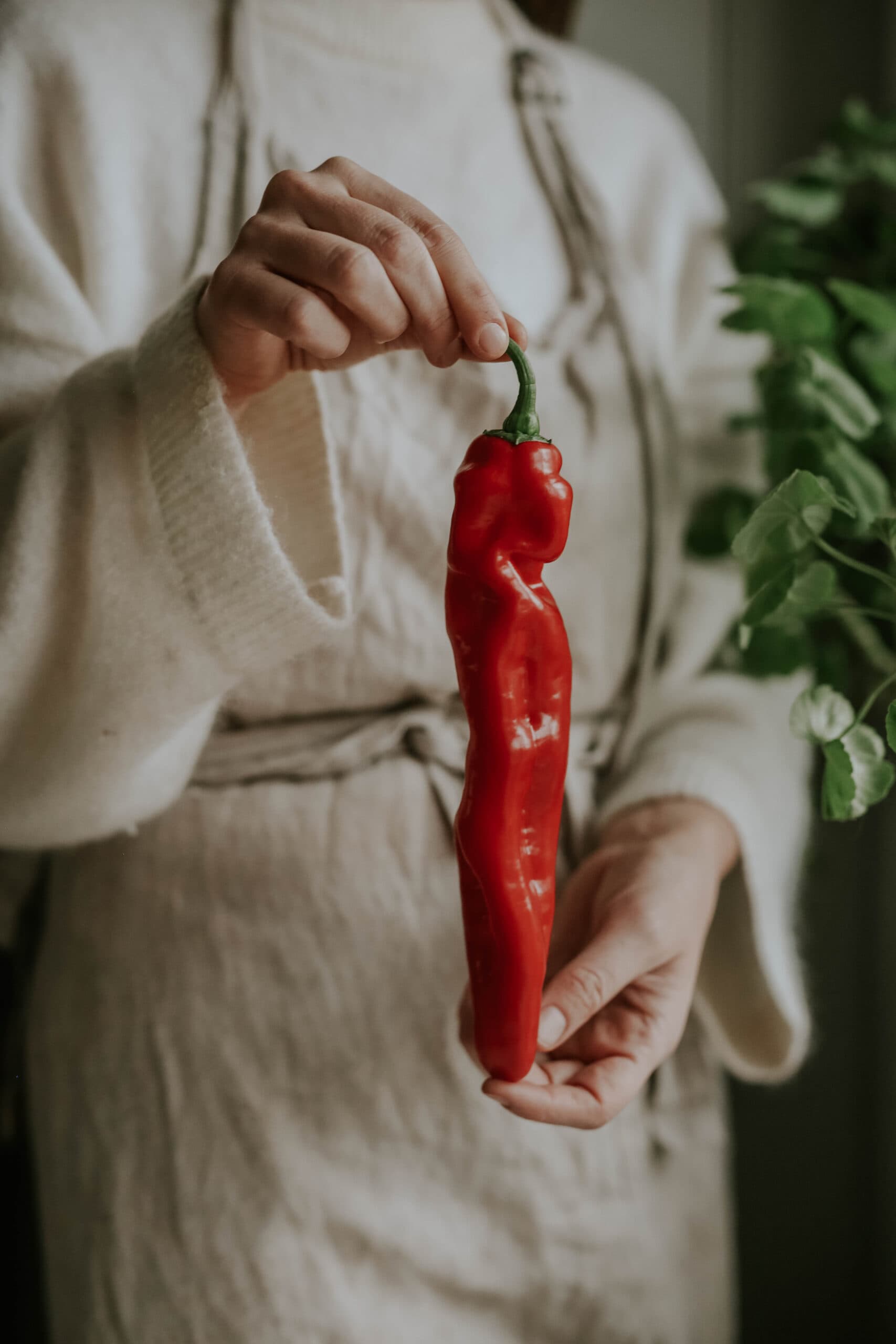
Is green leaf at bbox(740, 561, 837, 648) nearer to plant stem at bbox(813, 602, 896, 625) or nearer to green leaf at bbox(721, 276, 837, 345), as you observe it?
plant stem at bbox(813, 602, 896, 625)

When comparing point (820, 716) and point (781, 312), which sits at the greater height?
point (781, 312)

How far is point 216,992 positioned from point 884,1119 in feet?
2.66

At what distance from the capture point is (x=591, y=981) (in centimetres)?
58

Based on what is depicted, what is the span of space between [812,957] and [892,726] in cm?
81

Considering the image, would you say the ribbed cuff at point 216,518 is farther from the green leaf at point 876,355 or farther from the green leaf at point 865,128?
the green leaf at point 865,128

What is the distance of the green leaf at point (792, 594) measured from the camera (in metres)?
0.54

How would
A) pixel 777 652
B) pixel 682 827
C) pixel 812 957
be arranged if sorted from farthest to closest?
1. pixel 812 957
2. pixel 777 652
3. pixel 682 827

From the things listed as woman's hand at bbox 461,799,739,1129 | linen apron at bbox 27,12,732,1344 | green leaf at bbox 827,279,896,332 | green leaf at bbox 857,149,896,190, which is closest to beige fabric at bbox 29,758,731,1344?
linen apron at bbox 27,12,732,1344

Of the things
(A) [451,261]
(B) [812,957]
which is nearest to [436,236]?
(A) [451,261]

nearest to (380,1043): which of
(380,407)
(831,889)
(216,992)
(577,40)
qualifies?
(216,992)

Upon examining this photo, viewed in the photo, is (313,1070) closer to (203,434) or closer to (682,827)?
(682,827)

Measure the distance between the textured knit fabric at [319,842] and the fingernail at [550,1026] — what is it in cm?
19

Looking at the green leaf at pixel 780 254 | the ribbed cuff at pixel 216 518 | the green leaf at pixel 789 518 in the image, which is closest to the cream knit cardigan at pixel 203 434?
the ribbed cuff at pixel 216 518

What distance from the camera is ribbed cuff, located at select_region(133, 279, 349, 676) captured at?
53cm
